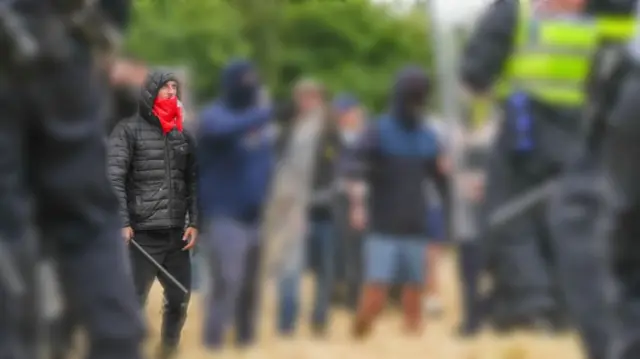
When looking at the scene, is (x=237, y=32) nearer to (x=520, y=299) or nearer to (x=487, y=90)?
(x=487, y=90)

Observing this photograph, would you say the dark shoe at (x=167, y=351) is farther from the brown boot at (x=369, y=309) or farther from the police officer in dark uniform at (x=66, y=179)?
the brown boot at (x=369, y=309)

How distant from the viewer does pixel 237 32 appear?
141 cm

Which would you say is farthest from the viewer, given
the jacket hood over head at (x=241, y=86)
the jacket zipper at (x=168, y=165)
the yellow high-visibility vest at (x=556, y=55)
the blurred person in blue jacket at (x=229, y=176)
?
the yellow high-visibility vest at (x=556, y=55)

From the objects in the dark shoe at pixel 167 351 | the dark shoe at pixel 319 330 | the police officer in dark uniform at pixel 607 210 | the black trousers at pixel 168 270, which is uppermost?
the black trousers at pixel 168 270

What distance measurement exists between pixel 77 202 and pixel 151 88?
9.2 inches

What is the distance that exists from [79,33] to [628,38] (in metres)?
4.10

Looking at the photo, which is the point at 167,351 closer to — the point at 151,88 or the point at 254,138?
the point at 151,88

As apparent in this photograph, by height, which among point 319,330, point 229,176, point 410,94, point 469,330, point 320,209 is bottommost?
point 319,330

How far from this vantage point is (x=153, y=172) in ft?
3.63

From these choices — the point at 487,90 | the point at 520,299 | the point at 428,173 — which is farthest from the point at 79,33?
the point at 428,173

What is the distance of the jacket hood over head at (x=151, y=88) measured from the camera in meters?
1.13

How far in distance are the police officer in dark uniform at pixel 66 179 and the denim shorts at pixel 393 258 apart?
8504 mm

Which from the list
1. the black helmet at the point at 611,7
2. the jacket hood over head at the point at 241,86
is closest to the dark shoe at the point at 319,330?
the black helmet at the point at 611,7

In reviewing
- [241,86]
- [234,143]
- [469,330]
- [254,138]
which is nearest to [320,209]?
[469,330]
